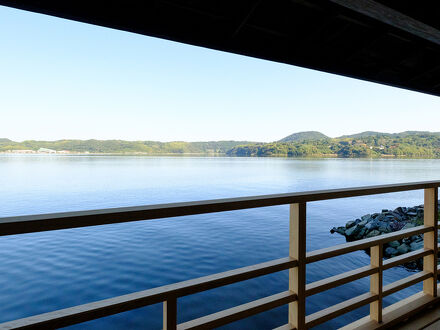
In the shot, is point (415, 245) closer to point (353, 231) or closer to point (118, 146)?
point (353, 231)

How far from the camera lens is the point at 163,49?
47.2m

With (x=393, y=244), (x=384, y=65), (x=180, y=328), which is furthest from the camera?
(x=393, y=244)

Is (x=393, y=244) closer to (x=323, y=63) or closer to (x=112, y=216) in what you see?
(x=323, y=63)

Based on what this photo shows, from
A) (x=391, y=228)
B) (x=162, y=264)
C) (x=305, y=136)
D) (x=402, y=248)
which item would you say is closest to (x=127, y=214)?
(x=162, y=264)

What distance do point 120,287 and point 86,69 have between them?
62893 mm

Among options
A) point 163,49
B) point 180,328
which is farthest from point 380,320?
point 163,49

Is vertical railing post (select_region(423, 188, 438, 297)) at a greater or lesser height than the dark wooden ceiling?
lesser

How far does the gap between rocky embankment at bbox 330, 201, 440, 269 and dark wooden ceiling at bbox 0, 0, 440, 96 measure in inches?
243

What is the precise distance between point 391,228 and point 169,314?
9.96 meters

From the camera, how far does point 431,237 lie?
6.18 ft

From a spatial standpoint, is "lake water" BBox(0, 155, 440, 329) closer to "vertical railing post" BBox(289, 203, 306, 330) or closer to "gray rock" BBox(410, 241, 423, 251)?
"gray rock" BBox(410, 241, 423, 251)

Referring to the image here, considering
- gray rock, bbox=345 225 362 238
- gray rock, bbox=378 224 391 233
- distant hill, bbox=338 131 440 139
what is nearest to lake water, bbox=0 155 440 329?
gray rock, bbox=345 225 362 238

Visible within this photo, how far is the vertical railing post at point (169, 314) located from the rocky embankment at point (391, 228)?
7.51 metres

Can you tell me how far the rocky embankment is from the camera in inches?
272
